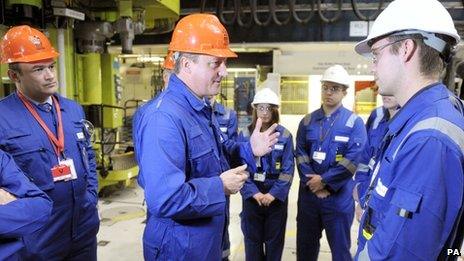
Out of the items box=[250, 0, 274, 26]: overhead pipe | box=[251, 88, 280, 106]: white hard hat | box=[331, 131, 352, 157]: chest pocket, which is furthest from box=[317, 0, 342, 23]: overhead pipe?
box=[331, 131, 352, 157]: chest pocket

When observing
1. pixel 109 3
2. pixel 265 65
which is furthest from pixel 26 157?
pixel 265 65

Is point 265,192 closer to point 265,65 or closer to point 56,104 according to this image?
point 56,104

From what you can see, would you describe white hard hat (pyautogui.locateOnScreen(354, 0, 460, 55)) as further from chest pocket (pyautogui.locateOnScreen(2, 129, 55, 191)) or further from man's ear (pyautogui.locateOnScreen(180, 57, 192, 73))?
chest pocket (pyautogui.locateOnScreen(2, 129, 55, 191))

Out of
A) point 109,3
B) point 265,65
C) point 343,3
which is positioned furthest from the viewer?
point 265,65

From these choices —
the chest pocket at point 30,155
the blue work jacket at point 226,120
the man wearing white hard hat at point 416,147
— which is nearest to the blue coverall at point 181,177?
the man wearing white hard hat at point 416,147

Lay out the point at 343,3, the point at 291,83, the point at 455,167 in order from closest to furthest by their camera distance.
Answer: the point at 455,167 → the point at 343,3 → the point at 291,83

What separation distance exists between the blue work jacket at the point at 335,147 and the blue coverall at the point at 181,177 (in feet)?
4.87

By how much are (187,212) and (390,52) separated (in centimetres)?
100

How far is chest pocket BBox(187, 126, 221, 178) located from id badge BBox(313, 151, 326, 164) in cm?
159

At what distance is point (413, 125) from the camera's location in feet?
3.91

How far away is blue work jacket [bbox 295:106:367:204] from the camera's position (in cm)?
296

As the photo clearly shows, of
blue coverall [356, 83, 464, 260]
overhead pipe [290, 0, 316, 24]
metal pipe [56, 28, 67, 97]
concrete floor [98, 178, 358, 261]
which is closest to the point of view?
blue coverall [356, 83, 464, 260]

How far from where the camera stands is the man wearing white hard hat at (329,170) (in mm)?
2967

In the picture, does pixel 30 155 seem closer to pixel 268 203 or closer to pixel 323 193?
pixel 268 203
